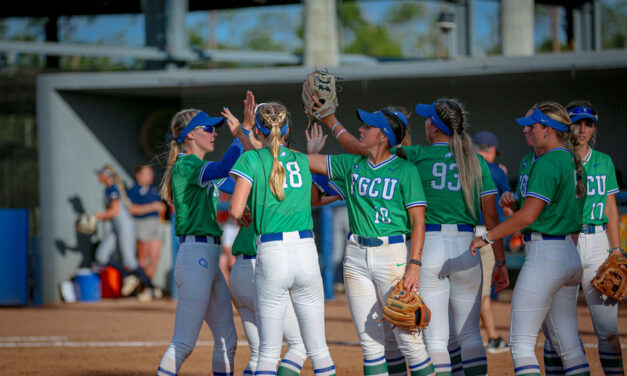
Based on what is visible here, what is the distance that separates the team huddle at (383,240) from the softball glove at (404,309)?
0.01 m

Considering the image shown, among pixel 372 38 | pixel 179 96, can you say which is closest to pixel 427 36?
pixel 372 38

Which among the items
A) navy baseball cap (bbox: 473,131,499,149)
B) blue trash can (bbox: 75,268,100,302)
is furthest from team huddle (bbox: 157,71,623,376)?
blue trash can (bbox: 75,268,100,302)

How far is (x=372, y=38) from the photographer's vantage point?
38.8m

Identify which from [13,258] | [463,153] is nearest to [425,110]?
[463,153]

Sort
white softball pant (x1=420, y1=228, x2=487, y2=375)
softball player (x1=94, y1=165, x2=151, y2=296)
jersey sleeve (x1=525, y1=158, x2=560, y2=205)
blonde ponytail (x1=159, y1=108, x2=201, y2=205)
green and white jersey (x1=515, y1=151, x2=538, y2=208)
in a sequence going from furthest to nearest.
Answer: softball player (x1=94, y1=165, x2=151, y2=296)
blonde ponytail (x1=159, y1=108, x2=201, y2=205)
green and white jersey (x1=515, y1=151, x2=538, y2=208)
white softball pant (x1=420, y1=228, x2=487, y2=375)
jersey sleeve (x1=525, y1=158, x2=560, y2=205)

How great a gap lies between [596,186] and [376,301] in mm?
1909

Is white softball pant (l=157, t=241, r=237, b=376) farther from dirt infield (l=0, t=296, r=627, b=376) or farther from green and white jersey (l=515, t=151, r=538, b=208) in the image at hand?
green and white jersey (l=515, t=151, r=538, b=208)

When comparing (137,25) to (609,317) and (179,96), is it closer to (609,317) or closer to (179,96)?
(179,96)

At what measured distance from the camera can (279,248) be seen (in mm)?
4309

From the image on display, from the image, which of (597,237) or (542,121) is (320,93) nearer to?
(542,121)

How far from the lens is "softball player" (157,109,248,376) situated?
480cm

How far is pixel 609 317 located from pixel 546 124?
143 cm

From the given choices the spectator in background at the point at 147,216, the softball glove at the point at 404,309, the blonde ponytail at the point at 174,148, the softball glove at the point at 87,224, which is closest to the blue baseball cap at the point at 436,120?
the softball glove at the point at 404,309

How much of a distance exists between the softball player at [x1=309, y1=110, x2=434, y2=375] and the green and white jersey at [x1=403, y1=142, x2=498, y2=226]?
0.27 meters
